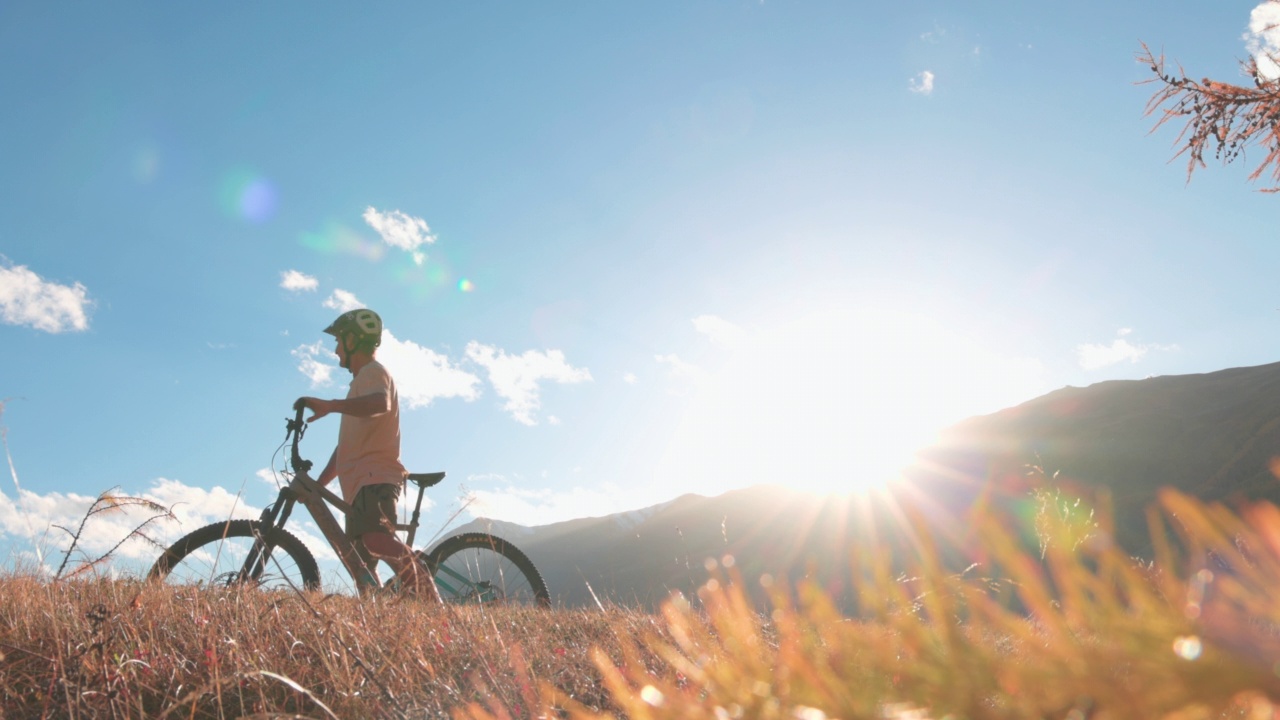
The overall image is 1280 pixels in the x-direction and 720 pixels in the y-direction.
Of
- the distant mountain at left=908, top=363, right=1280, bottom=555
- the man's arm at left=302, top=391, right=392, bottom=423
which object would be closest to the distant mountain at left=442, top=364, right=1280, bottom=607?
the distant mountain at left=908, top=363, right=1280, bottom=555

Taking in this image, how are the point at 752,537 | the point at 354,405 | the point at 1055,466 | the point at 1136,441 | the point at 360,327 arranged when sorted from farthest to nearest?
the point at 752,537, the point at 1136,441, the point at 1055,466, the point at 360,327, the point at 354,405

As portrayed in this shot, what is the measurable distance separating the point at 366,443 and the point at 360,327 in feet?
3.05

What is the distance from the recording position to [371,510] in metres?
5.43

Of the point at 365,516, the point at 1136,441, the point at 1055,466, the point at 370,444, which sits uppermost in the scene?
the point at 370,444

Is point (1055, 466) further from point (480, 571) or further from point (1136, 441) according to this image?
point (480, 571)

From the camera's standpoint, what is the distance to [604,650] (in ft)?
11.1

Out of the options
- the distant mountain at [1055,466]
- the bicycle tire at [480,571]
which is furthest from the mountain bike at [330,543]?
the distant mountain at [1055,466]

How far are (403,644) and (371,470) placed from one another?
9.68 feet

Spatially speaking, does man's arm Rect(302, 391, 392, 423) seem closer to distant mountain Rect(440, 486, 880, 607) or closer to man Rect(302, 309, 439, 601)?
man Rect(302, 309, 439, 601)

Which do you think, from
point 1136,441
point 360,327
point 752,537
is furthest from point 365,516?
point 1136,441

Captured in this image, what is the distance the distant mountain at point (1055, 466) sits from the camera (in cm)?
7229

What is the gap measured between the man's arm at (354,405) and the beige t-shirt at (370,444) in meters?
0.11

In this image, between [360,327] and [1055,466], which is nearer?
[360,327]

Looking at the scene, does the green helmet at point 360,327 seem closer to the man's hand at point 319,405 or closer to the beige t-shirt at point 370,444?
the beige t-shirt at point 370,444
